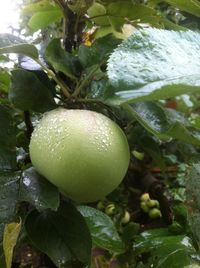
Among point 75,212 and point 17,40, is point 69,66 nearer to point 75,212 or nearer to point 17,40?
point 17,40

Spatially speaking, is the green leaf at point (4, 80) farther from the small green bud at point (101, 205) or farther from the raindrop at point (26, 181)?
the small green bud at point (101, 205)

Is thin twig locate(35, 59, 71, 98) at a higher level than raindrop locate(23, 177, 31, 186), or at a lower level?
higher

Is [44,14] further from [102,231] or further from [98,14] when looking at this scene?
[102,231]

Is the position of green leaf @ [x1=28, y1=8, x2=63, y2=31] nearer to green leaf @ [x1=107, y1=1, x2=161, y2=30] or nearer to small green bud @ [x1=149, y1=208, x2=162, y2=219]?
green leaf @ [x1=107, y1=1, x2=161, y2=30]

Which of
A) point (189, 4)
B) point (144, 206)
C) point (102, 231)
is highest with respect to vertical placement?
point (189, 4)

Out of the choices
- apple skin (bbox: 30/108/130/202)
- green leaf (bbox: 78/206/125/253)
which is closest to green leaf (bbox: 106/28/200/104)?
apple skin (bbox: 30/108/130/202)

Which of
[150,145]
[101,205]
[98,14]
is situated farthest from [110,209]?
[98,14]
